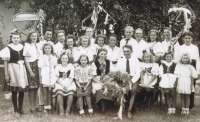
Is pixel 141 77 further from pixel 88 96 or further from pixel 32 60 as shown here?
pixel 32 60

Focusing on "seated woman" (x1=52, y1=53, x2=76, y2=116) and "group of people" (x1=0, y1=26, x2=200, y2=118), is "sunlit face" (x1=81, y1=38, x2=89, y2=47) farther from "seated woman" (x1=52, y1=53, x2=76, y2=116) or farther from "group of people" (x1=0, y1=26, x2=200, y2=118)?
"seated woman" (x1=52, y1=53, x2=76, y2=116)

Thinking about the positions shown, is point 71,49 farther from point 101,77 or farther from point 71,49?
point 101,77

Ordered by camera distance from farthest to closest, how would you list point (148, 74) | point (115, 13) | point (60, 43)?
point (115, 13) < point (60, 43) < point (148, 74)

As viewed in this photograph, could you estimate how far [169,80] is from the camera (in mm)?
5836

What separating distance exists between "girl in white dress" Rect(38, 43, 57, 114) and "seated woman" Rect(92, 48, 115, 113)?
89 cm

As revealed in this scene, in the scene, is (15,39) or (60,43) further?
(60,43)

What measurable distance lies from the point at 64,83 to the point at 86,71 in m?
0.53

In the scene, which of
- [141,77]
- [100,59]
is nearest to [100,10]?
[100,59]

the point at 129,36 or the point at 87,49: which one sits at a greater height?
the point at 129,36

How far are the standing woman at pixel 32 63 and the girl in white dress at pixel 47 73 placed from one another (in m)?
0.10

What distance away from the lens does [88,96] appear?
575cm

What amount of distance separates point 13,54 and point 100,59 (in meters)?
1.81

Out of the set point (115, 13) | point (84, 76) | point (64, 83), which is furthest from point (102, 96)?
point (115, 13)

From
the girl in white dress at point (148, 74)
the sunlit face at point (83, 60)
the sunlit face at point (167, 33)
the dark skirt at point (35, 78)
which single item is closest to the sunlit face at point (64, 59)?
the sunlit face at point (83, 60)
